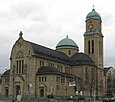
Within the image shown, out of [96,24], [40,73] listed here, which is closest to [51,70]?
[40,73]

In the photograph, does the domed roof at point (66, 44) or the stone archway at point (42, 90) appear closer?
the stone archway at point (42, 90)

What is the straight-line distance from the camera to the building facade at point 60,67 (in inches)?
3826

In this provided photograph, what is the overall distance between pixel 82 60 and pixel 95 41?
13.5 m

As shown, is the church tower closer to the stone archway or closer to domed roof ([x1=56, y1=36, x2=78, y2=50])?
domed roof ([x1=56, y1=36, x2=78, y2=50])

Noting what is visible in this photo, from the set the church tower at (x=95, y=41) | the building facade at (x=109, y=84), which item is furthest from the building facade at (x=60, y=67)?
the building facade at (x=109, y=84)

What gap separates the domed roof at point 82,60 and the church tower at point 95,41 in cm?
706

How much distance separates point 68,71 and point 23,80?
24801 millimetres

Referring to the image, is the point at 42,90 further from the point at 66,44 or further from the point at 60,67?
the point at 66,44

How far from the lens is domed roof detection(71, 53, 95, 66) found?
4584 inches

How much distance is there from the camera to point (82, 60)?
382ft

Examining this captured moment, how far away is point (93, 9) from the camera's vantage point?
13412 centimetres

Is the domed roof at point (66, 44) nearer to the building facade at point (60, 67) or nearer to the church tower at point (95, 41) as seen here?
the building facade at point (60, 67)

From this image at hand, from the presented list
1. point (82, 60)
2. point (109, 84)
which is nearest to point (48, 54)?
point (82, 60)

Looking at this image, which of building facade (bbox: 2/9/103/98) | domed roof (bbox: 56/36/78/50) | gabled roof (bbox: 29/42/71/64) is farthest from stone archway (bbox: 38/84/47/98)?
domed roof (bbox: 56/36/78/50)
